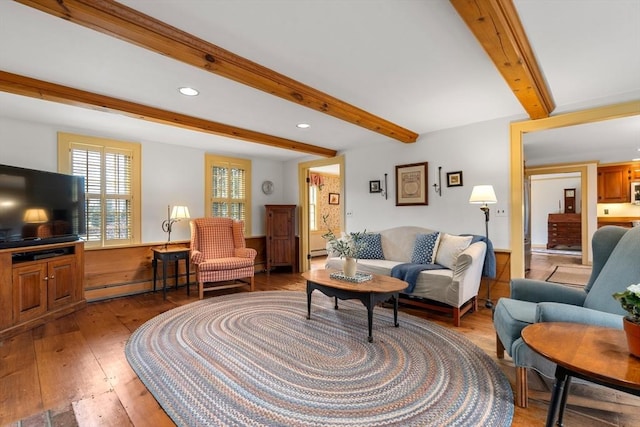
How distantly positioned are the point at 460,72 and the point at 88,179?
4517 mm

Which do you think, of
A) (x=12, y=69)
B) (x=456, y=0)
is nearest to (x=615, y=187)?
(x=456, y=0)

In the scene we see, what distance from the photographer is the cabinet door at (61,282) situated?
3263 mm

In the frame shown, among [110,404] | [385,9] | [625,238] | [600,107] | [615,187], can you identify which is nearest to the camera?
[385,9]

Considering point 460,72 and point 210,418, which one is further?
point 460,72

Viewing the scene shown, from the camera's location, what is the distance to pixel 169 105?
3.08m

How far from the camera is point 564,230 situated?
8.34 metres

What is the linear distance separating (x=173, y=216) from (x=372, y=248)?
2850 mm

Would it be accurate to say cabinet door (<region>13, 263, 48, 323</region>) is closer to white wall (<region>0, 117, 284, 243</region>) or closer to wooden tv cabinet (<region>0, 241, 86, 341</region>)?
wooden tv cabinet (<region>0, 241, 86, 341</region>)

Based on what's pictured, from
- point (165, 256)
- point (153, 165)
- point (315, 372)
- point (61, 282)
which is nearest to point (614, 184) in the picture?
point (315, 372)

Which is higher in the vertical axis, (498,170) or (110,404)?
(498,170)

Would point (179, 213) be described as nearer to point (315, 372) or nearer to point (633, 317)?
point (315, 372)

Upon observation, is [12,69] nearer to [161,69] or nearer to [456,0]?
[161,69]

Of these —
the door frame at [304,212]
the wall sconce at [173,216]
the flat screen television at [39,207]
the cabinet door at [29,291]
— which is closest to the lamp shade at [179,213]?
the wall sconce at [173,216]

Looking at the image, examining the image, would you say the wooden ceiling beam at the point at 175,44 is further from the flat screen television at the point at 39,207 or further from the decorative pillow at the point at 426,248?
the flat screen television at the point at 39,207
